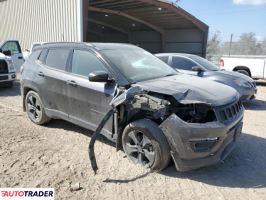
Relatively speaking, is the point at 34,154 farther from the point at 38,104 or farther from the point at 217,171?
the point at 217,171

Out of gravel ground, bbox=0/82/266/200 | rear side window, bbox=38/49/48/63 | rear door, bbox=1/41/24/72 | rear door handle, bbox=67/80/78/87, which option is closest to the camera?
gravel ground, bbox=0/82/266/200

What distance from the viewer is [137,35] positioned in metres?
31.1

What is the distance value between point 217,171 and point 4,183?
2.96m

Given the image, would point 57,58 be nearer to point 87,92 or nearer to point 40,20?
point 87,92

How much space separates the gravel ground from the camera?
3.77 metres

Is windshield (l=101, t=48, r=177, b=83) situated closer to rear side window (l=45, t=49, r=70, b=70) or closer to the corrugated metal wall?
rear side window (l=45, t=49, r=70, b=70)

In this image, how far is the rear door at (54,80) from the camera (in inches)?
217

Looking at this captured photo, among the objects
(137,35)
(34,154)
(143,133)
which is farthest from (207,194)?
(137,35)

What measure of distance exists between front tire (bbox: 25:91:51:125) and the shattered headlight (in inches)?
129

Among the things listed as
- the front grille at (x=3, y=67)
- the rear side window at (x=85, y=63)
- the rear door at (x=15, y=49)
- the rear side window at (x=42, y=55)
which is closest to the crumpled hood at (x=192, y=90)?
the rear side window at (x=85, y=63)

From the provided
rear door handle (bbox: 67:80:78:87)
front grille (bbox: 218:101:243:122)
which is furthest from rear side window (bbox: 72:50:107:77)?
front grille (bbox: 218:101:243:122)

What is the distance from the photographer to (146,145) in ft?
13.9

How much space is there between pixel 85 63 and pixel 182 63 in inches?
196

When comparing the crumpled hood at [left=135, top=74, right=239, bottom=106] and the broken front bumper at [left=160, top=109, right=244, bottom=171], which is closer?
the broken front bumper at [left=160, top=109, right=244, bottom=171]
